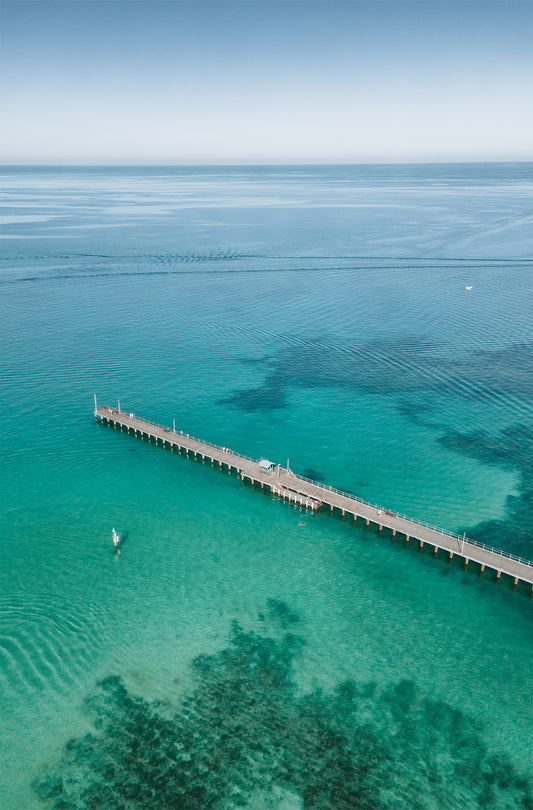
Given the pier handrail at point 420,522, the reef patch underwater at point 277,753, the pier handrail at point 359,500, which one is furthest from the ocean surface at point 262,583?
the pier handrail at point 359,500

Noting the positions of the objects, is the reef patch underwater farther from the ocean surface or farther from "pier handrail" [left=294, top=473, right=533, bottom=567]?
"pier handrail" [left=294, top=473, right=533, bottom=567]

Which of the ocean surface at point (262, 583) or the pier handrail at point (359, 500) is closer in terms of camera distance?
the ocean surface at point (262, 583)

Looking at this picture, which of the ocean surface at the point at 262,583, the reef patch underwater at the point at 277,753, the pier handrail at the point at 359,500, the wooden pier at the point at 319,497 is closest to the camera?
the reef patch underwater at the point at 277,753

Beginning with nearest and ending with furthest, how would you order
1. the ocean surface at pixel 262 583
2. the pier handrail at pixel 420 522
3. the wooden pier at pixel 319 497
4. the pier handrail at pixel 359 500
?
the ocean surface at pixel 262 583
the wooden pier at pixel 319 497
the pier handrail at pixel 420 522
the pier handrail at pixel 359 500

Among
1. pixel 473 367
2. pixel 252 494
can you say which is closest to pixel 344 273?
pixel 473 367

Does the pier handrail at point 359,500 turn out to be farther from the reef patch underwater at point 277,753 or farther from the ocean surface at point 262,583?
the reef patch underwater at point 277,753

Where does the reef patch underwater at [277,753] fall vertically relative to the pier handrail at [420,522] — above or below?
below

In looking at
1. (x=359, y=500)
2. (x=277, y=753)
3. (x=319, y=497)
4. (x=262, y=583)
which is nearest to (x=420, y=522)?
(x=359, y=500)
